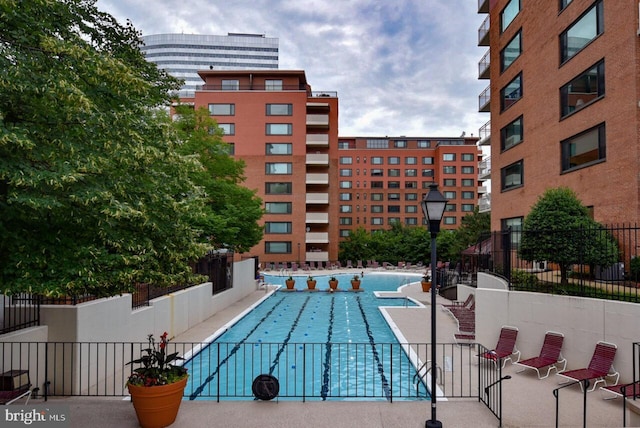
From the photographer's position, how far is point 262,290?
3216 cm

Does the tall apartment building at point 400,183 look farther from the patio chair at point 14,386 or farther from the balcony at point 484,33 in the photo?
the patio chair at point 14,386

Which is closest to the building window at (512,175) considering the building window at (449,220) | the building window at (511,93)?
the building window at (511,93)

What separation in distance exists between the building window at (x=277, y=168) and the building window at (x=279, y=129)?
4.17 metres

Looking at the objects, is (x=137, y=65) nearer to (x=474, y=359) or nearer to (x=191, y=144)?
(x=474, y=359)

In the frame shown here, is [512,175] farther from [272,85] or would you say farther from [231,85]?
[231,85]

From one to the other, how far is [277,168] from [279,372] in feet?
139

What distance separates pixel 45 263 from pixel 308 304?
21.2 metres

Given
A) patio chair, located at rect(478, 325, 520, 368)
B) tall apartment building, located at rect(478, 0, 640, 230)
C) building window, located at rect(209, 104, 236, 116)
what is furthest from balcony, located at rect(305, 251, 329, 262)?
patio chair, located at rect(478, 325, 520, 368)

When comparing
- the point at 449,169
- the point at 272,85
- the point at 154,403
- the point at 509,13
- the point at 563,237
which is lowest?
the point at 154,403

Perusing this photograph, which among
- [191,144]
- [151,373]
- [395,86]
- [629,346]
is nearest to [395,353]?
[629,346]

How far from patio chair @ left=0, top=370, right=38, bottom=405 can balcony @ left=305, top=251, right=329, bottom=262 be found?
147ft

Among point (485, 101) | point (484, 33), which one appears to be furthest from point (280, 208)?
point (484, 33)

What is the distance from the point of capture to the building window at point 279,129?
53438mm

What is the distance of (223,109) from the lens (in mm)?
53125
